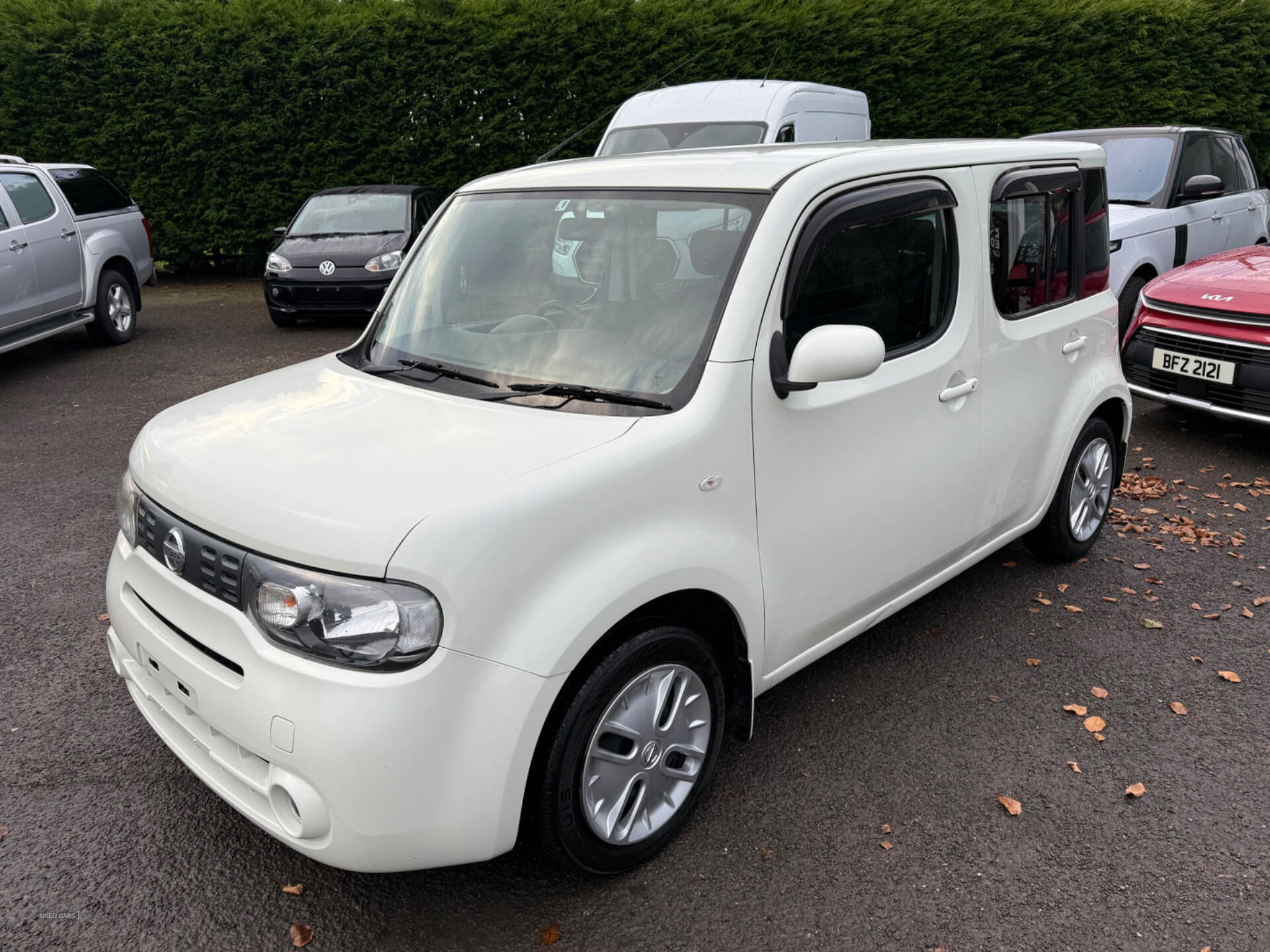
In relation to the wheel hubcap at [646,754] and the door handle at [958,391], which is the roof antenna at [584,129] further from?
the wheel hubcap at [646,754]

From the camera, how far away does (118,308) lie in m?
10.1

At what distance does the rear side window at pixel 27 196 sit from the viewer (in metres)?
8.62

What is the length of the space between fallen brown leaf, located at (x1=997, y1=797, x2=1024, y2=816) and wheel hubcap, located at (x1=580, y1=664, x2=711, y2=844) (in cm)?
94

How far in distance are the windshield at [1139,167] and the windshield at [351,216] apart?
7364 millimetres

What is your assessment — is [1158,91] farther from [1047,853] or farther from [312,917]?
[312,917]

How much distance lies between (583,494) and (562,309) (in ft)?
2.94

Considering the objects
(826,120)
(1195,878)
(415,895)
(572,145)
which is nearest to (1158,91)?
(826,120)

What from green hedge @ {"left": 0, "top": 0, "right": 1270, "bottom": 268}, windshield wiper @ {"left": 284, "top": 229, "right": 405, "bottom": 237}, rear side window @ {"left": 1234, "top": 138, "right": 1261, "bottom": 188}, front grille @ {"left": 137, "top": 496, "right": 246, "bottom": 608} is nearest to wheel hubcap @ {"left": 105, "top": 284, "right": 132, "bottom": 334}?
windshield wiper @ {"left": 284, "top": 229, "right": 405, "bottom": 237}

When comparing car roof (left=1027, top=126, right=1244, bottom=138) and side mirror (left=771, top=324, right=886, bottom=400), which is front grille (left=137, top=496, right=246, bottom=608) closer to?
side mirror (left=771, top=324, right=886, bottom=400)

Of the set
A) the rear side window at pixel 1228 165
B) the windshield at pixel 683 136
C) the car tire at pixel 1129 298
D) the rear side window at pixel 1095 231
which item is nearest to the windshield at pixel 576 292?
the rear side window at pixel 1095 231

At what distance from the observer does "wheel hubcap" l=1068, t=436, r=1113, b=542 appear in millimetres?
4406

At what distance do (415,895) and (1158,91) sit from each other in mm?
15738

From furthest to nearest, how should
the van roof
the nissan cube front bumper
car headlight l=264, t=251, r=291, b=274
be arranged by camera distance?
car headlight l=264, t=251, r=291, b=274, the van roof, the nissan cube front bumper

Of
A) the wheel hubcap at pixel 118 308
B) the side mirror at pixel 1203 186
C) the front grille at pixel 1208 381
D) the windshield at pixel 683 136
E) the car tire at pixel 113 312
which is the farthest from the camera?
the wheel hubcap at pixel 118 308
